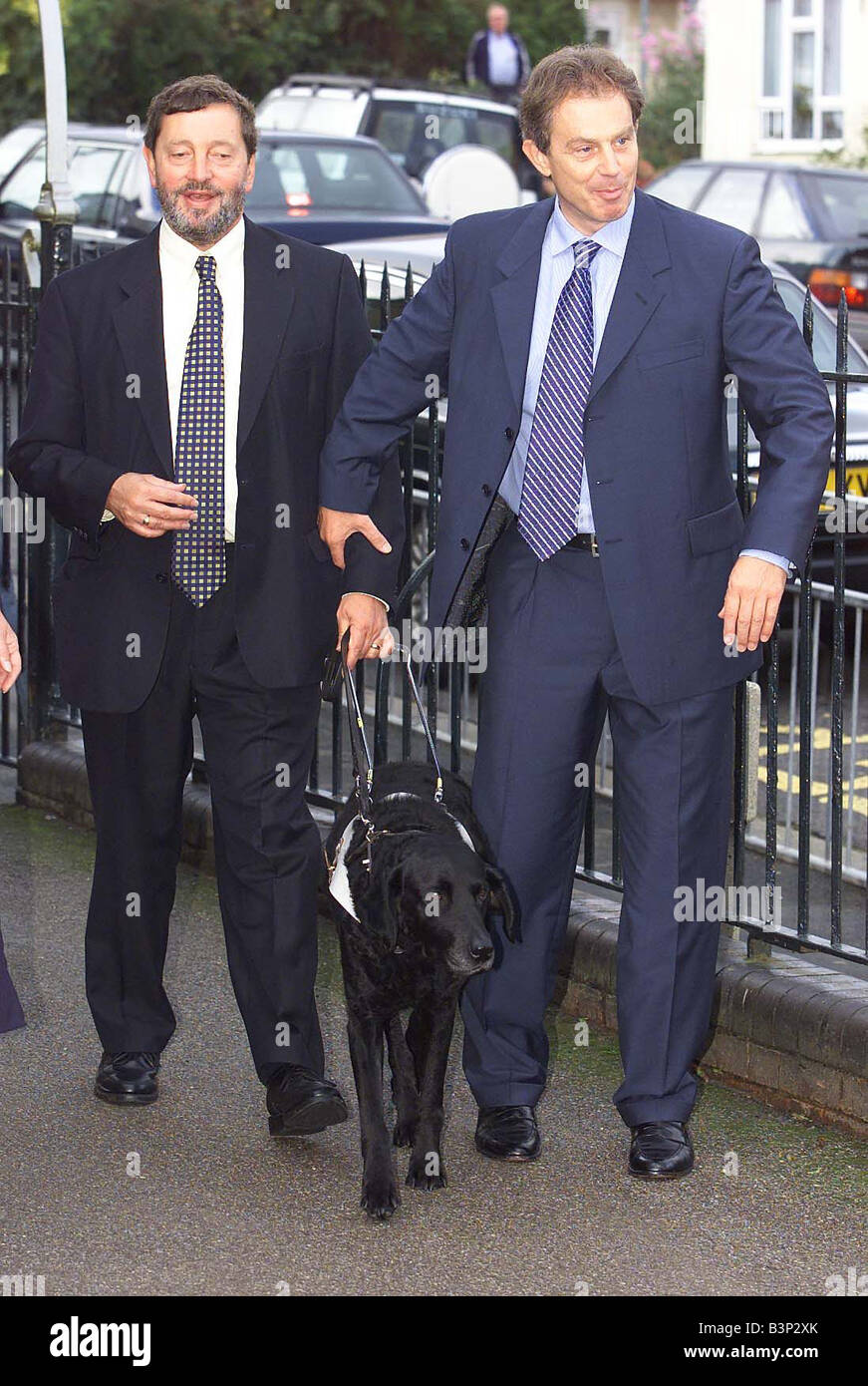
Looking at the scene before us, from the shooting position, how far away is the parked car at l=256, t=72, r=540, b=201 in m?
20.3

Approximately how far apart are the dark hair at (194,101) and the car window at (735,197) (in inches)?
481

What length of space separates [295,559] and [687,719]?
864 millimetres

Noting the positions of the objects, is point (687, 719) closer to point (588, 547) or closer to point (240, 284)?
point (588, 547)

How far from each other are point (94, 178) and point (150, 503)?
1132 centimetres

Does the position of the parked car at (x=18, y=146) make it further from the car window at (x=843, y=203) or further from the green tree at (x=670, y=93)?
the green tree at (x=670, y=93)

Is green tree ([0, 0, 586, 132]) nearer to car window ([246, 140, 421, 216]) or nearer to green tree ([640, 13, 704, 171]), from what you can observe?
green tree ([640, 13, 704, 171])

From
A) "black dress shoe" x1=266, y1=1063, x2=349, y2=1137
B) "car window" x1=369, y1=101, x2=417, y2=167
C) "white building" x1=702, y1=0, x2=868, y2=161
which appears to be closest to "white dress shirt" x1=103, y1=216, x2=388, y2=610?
"black dress shoe" x1=266, y1=1063, x2=349, y2=1137

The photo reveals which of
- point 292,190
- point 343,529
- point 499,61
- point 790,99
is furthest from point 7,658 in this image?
point 790,99

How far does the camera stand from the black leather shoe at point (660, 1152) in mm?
4414

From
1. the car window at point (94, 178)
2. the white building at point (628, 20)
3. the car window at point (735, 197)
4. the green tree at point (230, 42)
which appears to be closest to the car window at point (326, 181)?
the car window at point (94, 178)

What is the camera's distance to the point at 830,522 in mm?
5012

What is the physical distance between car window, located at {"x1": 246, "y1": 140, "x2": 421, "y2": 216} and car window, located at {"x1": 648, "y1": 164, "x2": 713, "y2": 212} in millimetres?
2491

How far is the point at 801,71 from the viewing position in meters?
27.3
